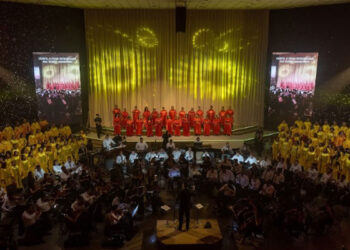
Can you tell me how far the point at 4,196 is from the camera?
881 centimetres

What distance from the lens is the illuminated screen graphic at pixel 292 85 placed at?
50.9ft

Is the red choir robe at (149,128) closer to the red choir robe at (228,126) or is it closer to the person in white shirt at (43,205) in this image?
the red choir robe at (228,126)

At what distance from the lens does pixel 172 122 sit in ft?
52.2

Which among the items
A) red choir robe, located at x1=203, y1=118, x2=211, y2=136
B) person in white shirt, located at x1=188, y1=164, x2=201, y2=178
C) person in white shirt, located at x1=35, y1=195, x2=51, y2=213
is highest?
red choir robe, located at x1=203, y1=118, x2=211, y2=136

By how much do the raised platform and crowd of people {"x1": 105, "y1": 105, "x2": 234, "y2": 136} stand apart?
736 cm

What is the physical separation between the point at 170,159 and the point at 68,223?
4.28 meters

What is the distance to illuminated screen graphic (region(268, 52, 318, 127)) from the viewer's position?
50.9 feet

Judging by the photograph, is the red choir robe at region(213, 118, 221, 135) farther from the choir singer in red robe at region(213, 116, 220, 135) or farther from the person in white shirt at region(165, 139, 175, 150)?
the person in white shirt at region(165, 139, 175, 150)

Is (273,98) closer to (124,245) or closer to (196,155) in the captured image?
(196,155)

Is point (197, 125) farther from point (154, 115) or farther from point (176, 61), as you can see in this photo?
point (176, 61)

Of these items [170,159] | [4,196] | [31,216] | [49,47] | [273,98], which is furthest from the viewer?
[273,98]

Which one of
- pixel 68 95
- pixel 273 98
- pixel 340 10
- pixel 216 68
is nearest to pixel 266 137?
pixel 273 98

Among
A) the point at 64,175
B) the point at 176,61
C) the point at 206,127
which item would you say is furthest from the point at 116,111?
the point at 64,175

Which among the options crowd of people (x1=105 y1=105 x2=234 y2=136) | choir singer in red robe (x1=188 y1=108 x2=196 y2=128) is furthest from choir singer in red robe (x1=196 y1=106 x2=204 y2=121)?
choir singer in red robe (x1=188 y1=108 x2=196 y2=128)
